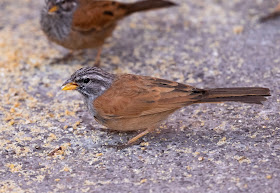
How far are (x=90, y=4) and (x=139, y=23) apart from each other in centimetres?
159

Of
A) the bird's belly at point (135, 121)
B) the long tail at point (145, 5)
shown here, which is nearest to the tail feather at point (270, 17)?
the long tail at point (145, 5)

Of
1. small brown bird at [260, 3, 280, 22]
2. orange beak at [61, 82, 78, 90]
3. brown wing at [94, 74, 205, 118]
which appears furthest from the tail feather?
orange beak at [61, 82, 78, 90]

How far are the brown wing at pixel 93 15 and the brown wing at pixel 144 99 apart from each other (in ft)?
6.00

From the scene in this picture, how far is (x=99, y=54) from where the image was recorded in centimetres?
648

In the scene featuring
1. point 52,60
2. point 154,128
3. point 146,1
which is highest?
point 146,1

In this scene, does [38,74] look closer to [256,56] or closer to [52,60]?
[52,60]

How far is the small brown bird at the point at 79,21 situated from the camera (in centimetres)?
611

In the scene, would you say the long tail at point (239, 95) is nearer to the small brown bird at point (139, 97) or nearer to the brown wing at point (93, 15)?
the small brown bird at point (139, 97)

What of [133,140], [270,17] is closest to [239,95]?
[133,140]

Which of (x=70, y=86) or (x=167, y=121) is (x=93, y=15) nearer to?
(x=70, y=86)

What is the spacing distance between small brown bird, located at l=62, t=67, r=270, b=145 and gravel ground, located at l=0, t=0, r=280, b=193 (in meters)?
0.30

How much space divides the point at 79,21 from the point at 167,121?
202cm

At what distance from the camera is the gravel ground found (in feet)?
13.3

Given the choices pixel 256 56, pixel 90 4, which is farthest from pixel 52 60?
pixel 256 56
